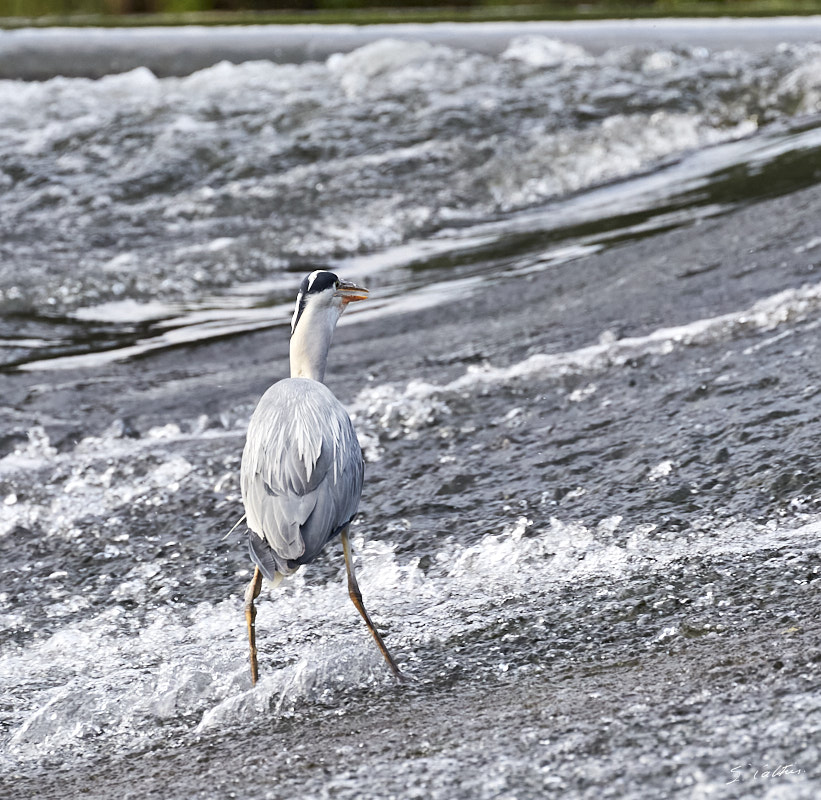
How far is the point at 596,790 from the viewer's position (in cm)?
214

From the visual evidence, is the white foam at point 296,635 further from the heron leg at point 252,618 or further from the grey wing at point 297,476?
the grey wing at point 297,476

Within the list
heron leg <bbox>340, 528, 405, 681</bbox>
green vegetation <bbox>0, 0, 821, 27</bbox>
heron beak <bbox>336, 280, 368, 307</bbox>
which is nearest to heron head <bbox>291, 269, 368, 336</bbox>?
heron beak <bbox>336, 280, 368, 307</bbox>

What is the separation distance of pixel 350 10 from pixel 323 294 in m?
11.6

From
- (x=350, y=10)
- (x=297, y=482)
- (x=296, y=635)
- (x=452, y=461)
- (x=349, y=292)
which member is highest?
(x=350, y=10)

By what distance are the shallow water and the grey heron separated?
1.10 ft

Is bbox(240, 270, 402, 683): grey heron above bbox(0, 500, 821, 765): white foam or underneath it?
above

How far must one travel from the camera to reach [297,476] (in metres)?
2.88

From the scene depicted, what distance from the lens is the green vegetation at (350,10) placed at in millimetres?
11578

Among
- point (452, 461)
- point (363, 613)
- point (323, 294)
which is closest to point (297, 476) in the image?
point (363, 613)

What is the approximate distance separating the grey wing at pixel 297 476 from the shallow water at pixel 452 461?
39cm

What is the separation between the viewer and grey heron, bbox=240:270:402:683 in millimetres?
2820

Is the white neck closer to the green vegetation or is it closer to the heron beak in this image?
the heron beak

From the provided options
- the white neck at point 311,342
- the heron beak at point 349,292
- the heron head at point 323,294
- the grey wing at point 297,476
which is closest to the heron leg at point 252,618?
the grey wing at point 297,476

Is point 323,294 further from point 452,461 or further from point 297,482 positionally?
point 452,461
